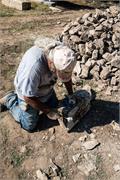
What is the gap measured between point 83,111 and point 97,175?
106 cm

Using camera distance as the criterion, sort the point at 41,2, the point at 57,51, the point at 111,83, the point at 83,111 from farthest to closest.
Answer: the point at 41,2 < the point at 111,83 < the point at 83,111 < the point at 57,51

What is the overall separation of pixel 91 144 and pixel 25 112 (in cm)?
100

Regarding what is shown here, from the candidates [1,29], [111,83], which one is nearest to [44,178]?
[111,83]

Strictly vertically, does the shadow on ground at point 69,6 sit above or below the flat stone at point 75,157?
above

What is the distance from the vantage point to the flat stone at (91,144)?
5.36 meters

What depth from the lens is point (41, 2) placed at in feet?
35.0

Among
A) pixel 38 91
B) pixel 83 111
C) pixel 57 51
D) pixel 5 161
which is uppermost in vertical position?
pixel 57 51

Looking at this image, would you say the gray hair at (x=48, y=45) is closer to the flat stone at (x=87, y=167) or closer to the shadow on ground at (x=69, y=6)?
the flat stone at (x=87, y=167)

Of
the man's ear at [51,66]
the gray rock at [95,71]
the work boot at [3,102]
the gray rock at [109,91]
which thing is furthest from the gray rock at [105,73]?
the man's ear at [51,66]

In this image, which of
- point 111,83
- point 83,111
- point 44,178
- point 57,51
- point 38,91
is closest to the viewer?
point 57,51

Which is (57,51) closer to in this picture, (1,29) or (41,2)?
(1,29)

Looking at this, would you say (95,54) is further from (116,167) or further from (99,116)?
(116,167)

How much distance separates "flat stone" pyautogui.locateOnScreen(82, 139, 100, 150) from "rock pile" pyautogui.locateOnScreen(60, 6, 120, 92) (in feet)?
4.09

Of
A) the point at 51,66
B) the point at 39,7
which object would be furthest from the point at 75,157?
the point at 39,7
